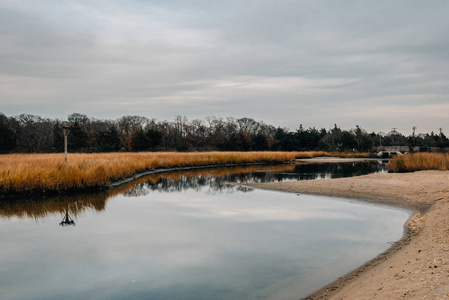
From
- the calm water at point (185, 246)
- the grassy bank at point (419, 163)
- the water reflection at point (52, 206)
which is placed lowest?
the calm water at point (185, 246)

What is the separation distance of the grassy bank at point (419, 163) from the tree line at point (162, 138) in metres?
27.0

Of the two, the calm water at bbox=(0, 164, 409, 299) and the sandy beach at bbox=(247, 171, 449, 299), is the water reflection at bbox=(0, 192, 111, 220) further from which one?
the sandy beach at bbox=(247, 171, 449, 299)

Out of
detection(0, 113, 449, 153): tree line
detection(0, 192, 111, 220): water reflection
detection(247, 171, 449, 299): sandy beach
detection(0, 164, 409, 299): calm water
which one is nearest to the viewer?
detection(247, 171, 449, 299): sandy beach

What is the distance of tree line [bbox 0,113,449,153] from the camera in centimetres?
5391

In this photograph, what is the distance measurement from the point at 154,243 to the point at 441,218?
603 centimetres

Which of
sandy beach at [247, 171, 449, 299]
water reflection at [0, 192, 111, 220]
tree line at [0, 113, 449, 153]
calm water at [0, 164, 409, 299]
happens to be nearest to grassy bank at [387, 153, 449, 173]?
sandy beach at [247, 171, 449, 299]

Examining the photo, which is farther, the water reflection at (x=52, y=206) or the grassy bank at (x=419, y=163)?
the grassy bank at (x=419, y=163)

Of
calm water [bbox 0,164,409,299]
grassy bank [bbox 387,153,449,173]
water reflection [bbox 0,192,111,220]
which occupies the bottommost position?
calm water [bbox 0,164,409,299]

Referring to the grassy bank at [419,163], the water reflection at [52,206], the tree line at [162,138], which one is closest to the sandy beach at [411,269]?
the water reflection at [52,206]

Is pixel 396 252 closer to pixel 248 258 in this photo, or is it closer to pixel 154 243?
pixel 248 258

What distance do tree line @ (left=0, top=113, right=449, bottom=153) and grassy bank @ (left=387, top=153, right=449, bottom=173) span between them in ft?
88.6

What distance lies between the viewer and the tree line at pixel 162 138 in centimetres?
5391

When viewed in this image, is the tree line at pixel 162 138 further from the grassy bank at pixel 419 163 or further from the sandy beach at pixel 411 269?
the sandy beach at pixel 411 269

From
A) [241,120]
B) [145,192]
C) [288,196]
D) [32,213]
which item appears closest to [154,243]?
Answer: [32,213]
